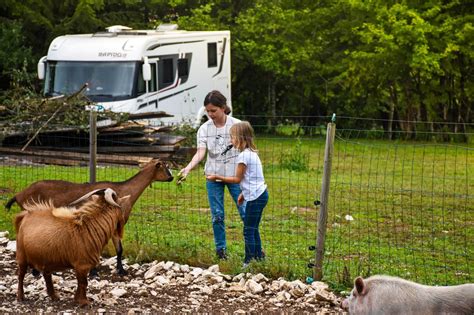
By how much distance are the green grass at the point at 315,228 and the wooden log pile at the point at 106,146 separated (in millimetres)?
1074

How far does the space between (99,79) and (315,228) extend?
1170 cm

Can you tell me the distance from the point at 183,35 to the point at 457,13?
9076 millimetres

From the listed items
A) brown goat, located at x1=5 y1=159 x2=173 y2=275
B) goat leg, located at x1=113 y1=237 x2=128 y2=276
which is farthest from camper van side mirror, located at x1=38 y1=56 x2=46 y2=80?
goat leg, located at x1=113 y1=237 x2=128 y2=276

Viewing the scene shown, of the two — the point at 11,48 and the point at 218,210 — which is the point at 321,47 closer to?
the point at 11,48

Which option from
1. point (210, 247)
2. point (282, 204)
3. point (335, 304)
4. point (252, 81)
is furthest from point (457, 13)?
point (335, 304)

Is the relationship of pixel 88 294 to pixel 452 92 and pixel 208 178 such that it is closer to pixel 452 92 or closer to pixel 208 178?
pixel 208 178

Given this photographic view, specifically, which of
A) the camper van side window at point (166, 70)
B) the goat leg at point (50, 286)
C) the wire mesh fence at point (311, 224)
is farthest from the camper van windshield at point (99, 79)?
the goat leg at point (50, 286)

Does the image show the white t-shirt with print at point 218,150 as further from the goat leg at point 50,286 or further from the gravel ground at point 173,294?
the goat leg at point 50,286

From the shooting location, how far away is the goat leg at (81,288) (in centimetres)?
845

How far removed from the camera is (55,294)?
8773mm

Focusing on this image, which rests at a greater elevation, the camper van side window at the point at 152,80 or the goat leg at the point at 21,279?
the camper van side window at the point at 152,80

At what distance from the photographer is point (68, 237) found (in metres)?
8.46

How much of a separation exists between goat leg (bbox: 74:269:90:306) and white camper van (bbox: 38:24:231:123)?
14890 millimetres

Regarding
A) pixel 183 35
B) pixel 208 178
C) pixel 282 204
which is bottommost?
pixel 282 204
